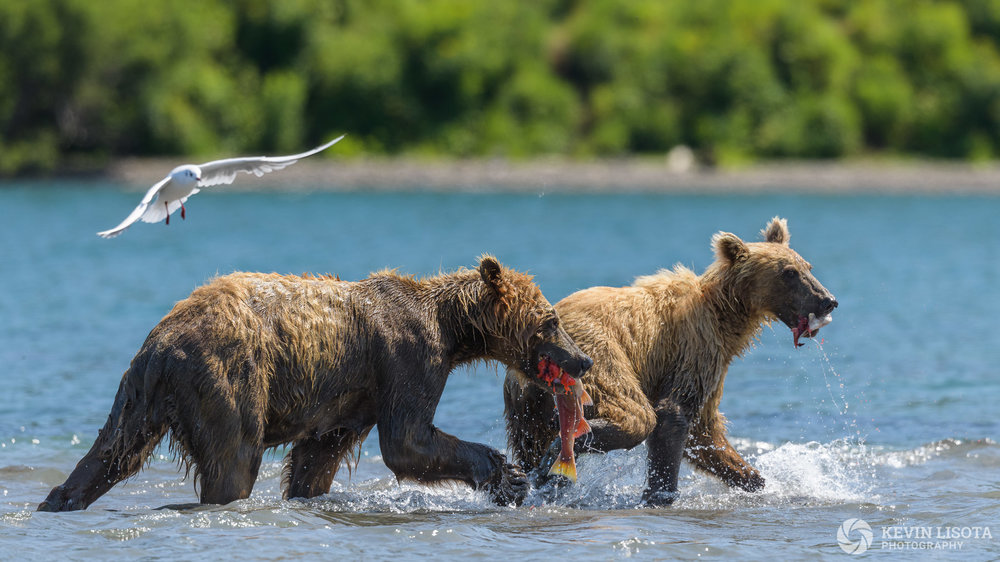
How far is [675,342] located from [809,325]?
3.05ft

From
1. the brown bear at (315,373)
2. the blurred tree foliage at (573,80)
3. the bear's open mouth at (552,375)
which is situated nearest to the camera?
the brown bear at (315,373)

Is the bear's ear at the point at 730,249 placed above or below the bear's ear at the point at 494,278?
above

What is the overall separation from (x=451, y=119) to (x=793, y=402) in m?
54.0

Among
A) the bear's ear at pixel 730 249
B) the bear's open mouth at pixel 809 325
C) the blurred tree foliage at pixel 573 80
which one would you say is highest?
the blurred tree foliage at pixel 573 80

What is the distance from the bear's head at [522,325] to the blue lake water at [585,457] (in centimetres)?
85

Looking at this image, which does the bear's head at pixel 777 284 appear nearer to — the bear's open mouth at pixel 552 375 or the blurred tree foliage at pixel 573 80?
the bear's open mouth at pixel 552 375

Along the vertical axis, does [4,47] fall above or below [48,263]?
above

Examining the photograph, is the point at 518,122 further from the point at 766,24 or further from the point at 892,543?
the point at 892,543

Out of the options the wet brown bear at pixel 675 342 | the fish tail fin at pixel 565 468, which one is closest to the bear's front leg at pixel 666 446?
the wet brown bear at pixel 675 342

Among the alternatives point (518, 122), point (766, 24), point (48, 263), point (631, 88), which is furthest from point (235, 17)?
point (48, 263)

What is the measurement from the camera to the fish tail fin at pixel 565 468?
8.31 meters

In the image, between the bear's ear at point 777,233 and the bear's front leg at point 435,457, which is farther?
the bear's ear at point 777,233

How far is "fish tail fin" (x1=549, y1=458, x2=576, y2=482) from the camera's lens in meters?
8.31

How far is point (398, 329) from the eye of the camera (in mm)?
8141
